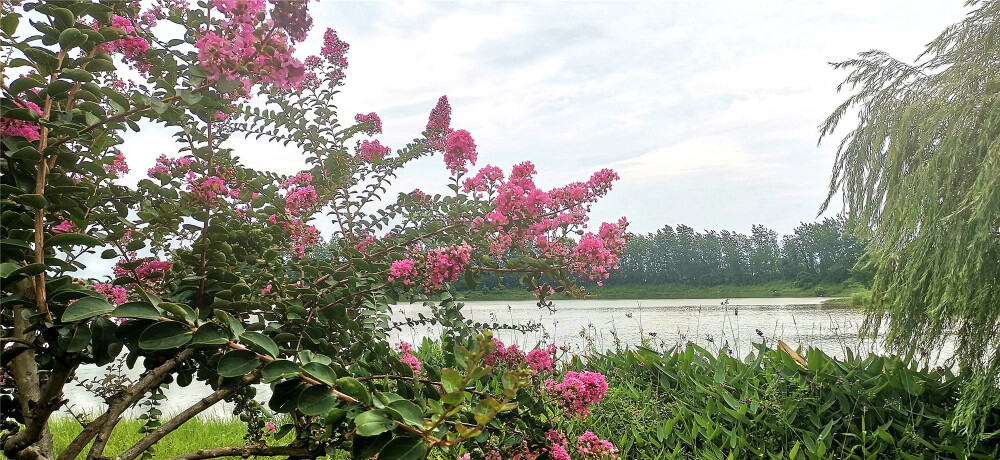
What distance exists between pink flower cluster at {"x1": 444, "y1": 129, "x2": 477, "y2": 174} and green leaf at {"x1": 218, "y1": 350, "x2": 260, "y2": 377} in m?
1.23

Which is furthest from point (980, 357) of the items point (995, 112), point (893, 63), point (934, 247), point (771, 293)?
point (771, 293)

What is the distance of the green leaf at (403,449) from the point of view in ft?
2.52

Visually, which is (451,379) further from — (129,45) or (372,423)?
(129,45)

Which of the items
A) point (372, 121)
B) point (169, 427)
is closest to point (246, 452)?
point (169, 427)

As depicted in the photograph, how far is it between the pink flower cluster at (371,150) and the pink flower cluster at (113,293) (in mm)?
1066

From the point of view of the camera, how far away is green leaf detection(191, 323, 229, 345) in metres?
0.85

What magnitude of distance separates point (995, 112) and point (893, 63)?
6.06 feet

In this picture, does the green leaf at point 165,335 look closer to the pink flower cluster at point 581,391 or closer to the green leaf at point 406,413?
the green leaf at point 406,413

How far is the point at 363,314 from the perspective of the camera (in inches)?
69.9

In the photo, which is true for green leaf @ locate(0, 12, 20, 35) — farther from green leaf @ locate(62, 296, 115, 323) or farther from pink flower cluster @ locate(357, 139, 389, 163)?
pink flower cluster @ locate(357, 139, 389, 163)

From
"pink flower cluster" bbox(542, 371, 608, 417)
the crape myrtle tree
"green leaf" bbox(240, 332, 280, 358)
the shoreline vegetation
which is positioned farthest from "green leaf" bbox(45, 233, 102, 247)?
the shoreline vegetation

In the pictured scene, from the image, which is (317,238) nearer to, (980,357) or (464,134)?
(464,134)

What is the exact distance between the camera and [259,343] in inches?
34.4

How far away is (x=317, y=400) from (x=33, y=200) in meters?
0.68
